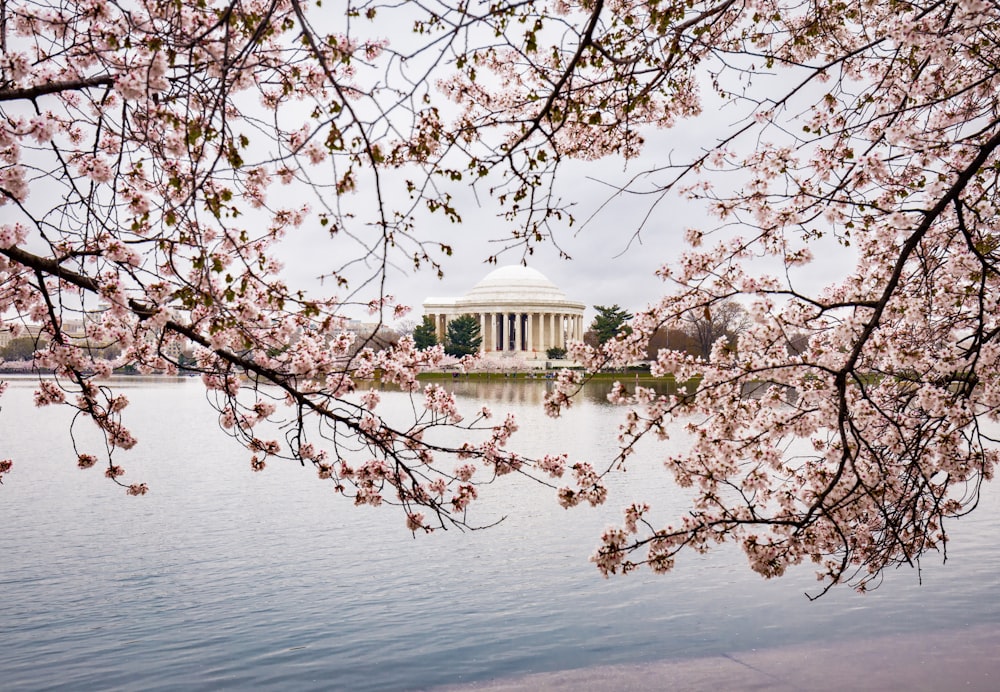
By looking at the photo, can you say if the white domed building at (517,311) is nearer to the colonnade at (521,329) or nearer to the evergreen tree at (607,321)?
the colonnade at (521,329)

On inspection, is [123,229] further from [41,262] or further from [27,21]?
[27,21]

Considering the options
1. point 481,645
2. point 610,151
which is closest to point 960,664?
point 481,645

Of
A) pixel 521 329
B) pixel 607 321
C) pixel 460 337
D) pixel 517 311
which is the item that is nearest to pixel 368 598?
pixel 607 321

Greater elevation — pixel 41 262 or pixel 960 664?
pixel 41 262

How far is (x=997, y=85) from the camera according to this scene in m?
5.85

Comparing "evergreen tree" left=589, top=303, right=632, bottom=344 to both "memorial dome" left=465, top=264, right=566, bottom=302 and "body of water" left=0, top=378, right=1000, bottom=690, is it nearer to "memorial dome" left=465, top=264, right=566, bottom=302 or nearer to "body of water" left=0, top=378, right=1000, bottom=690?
"memorial dome" left=465, top=264, right=566, bottom=302

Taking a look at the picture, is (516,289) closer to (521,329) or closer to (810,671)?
(521,329)

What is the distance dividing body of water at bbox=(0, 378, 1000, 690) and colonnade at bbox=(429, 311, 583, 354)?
8543 cm

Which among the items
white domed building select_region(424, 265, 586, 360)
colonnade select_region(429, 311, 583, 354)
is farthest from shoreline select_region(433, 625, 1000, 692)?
colonnade select_region(429, 311, 583, 354)

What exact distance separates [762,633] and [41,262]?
257 inches

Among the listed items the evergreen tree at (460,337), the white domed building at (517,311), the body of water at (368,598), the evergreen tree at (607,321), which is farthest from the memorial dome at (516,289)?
the body of water at (368,598)

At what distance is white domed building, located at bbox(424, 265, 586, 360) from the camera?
98.8 m

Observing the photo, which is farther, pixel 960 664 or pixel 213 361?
pixel 960 664

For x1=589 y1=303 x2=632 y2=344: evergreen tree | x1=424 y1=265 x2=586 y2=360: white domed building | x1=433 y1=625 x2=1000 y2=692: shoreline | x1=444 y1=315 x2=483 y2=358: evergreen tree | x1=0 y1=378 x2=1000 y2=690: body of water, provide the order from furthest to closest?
x1=424 y1=265 x2=586 y2=360: white domed building, x1=444 y1=315 x2=483 y2=358: evergreen tree, x1=589 y1=303 x2=632 y2=344: evergreen tree, x1=0 y1=378 x2=1000 y2=690: body of water, x1=433 y1=625 x2=1000 y2=692: shoreline
